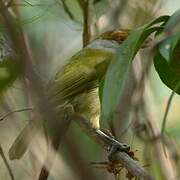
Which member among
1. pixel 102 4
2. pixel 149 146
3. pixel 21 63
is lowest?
pixel 149 146

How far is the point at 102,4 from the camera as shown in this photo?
192cm

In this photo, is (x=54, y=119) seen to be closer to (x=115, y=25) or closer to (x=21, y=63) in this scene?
(x=21, y=63)

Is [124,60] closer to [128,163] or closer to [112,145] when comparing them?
[128,163]

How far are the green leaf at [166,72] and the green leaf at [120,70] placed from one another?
0.70 feet

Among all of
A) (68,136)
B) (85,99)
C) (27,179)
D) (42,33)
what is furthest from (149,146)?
(68,136)

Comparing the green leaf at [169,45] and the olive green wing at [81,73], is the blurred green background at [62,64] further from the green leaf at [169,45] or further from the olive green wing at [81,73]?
the green leaf at [169,45]

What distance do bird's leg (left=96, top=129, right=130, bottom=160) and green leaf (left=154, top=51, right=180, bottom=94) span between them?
0.45 metres

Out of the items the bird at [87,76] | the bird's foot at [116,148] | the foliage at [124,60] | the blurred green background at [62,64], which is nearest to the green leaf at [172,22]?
the foliage at [124,60]

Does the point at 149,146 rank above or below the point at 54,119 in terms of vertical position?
below

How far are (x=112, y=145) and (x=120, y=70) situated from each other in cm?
93

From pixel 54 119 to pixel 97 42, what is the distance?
163 cm

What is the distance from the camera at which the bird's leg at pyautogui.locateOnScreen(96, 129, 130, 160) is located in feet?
5.56

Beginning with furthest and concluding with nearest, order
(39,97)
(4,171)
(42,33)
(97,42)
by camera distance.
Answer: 1. (97,42)
2. (4,171)
3. (42,33)
4. (39,97)

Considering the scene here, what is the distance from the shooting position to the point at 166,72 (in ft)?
4.06
